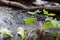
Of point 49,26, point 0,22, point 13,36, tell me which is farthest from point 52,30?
point 0,22

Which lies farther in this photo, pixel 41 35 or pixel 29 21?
pixel 29 21

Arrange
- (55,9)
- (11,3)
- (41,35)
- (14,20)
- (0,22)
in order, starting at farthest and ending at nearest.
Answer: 1. (11,3)
2. (55,9)
3. (14,20)
4. (0,22)
5. (41,35)

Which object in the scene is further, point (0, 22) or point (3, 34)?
point (0, 22)

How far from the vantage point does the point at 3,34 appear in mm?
1164

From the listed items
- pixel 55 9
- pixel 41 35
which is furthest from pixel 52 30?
pixel 55 9

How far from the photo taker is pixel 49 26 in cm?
127

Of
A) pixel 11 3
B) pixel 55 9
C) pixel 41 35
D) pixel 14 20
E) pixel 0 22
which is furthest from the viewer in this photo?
pixel 11 3

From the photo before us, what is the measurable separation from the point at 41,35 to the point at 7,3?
3.67 ft

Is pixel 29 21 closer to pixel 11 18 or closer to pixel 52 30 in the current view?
pixel 52 30

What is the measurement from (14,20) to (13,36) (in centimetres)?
45

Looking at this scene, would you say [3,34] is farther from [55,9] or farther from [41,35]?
[55,9]

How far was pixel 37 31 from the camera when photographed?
1.15m

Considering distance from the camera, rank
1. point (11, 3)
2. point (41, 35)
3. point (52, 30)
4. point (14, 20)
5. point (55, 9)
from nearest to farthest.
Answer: point (41, 35)
point (52, 30)
point (14, 20)
point (55, 9)
point (11, 3)

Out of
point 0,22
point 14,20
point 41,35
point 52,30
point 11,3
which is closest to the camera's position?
point 41,35
